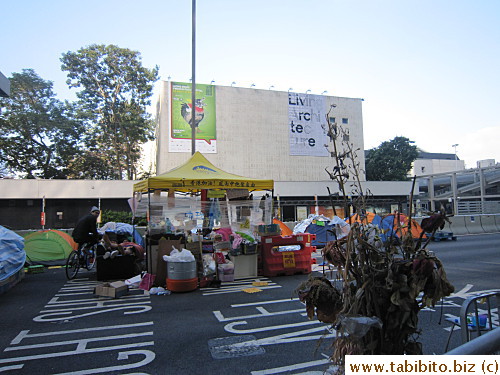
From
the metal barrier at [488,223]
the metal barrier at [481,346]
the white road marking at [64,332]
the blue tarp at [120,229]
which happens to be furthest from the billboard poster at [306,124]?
the metal barrier at [481,346]

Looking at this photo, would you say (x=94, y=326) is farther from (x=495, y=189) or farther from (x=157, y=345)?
(x=495, y=189)

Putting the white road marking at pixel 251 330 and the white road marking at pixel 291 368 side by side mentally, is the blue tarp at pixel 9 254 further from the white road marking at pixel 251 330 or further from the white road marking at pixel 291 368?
the white road marking at pixel 291 368

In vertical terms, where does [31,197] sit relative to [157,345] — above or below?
above

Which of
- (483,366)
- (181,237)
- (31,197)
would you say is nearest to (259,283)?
(181,237)

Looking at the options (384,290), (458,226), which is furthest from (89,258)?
(458,226)

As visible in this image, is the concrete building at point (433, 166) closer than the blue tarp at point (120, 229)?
No

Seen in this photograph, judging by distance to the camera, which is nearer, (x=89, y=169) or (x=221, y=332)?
(x=221, y=332)

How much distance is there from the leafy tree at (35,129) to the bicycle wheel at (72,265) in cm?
2889

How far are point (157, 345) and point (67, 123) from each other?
1371 inches

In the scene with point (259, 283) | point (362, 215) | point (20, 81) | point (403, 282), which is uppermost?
point (20, 81)

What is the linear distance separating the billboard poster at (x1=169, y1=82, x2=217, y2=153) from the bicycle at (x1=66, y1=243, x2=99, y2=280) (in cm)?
2738

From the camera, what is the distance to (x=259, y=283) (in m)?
7.84

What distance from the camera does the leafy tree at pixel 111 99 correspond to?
3519 cm

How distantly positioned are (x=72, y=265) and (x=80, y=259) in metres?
0.27
